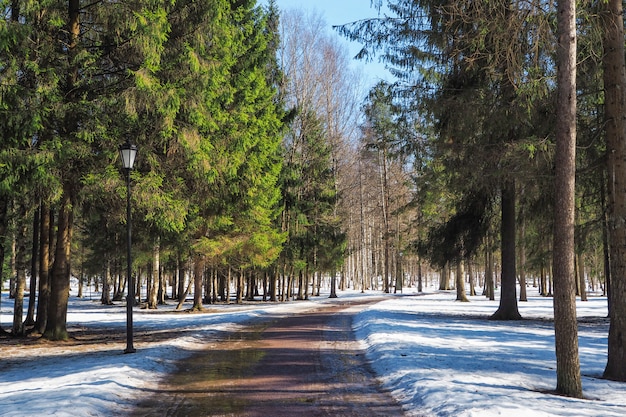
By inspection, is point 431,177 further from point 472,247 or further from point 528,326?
point 528,326

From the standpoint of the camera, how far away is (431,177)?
19500 mm

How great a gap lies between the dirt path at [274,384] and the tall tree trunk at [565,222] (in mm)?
2488

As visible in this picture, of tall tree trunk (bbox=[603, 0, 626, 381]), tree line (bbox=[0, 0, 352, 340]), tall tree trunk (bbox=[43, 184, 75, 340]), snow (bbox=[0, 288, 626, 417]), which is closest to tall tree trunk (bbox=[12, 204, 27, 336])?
tree line (bbox=[0, 0, 352, 340])

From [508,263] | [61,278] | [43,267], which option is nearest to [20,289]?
[43,267]

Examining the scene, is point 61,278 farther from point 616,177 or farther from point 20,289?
point 616,177

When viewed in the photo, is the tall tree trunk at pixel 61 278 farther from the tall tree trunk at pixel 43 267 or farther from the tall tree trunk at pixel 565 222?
the tall tree trunk at pixel 565 222

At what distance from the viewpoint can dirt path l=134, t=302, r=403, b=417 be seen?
6262 mm

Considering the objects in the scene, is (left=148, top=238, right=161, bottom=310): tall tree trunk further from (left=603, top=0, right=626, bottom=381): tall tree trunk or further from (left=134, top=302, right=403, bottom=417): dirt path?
(left=603, top=0, right=626, bottom=381): tall tree trunk

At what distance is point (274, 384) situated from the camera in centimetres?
766

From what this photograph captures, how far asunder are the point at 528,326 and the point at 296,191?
21118 mm

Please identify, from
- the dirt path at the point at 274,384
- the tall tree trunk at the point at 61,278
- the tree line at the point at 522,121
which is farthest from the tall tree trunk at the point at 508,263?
the tall tree trunk at the point at 61,278

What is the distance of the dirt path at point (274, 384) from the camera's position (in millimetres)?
6262

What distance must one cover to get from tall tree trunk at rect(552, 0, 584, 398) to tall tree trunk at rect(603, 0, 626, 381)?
1562 mm

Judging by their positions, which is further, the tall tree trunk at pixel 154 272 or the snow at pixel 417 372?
the tall tree trunk at pixel 154 272
